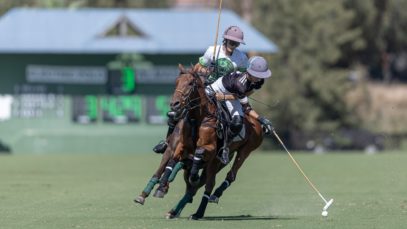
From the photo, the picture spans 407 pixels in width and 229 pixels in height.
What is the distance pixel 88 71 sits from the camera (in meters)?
46.5

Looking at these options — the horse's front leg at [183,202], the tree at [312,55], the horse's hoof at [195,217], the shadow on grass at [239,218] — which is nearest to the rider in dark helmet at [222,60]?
the horse's front leg at [183,202]

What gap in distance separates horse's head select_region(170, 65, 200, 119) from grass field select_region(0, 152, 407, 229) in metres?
1.61

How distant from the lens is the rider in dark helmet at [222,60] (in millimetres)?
17484

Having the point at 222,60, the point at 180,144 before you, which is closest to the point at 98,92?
the point at 222,60

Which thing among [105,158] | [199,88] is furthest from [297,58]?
[199,88]

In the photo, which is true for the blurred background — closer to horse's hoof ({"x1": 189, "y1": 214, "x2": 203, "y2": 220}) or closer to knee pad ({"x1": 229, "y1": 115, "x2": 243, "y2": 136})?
knee pad ({"x1": 229, "y1": 115, "x2": 243, "y2": 136})

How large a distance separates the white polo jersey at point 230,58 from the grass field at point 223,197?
7.65ft

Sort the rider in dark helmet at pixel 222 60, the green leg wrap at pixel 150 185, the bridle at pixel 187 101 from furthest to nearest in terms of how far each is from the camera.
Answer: the rider in dark helmet at pixel 222 60 → the green leg wrap at pixel 150 185 → the bridle at pixel 187 101

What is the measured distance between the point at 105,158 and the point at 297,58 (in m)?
19.0

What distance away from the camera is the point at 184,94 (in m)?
15.9

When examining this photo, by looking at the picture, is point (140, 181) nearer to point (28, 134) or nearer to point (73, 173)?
point (73, 173)

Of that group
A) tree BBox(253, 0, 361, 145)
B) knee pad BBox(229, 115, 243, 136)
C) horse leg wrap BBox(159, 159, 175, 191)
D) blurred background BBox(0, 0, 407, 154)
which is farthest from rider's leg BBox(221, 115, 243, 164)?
tree BBox(253, 0, 361, 145)

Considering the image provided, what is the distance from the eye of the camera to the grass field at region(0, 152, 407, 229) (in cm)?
1652

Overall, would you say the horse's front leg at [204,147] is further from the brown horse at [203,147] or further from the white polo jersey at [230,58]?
the white polo jersey at [230,58]
